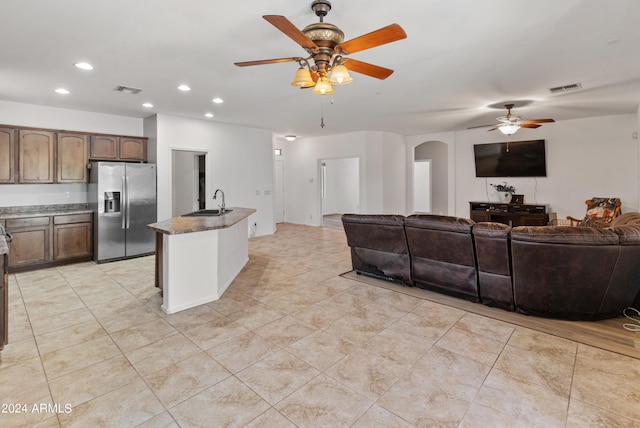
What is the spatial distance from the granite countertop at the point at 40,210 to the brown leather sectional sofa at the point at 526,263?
515cm

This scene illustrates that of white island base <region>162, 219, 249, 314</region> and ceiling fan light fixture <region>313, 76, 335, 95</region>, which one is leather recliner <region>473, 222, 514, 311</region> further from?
white island base <region>162, 219, 249, 314</region>

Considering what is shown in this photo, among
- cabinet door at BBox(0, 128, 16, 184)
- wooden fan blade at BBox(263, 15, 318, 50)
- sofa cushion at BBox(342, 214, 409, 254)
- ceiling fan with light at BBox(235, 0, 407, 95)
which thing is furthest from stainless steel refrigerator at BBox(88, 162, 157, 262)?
wooden fan blade at BBox(263, 15, 318, 50)

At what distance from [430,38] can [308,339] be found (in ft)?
9.38

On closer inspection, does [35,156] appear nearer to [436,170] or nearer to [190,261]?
[190,261]

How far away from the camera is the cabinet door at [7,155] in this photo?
15.4 feet

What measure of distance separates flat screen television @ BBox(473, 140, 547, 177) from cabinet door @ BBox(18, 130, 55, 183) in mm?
8532

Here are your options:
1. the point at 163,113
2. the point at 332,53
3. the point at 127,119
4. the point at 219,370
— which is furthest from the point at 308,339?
the point at 127,119

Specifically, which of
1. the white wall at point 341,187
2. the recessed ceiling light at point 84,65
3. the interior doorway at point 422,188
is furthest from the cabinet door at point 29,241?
the interior doorway at point 422,188

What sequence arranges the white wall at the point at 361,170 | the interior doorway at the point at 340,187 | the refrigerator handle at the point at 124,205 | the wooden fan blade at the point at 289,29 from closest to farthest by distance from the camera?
1. the wooden fan blade at the point at 289,29
2. the refrigerator handle at the point at 124,205
3. the white wall at the point at 361,170
4. the interior doorway at the point at 340,187

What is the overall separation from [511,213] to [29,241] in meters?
8.82

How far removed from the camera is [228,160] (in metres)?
6.93

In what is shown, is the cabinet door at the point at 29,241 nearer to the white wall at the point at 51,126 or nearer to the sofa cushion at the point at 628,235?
the white wall at the point at 51,126

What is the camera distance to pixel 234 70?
3.63m

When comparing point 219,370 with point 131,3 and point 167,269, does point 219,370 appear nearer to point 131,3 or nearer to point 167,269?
point 167,269
